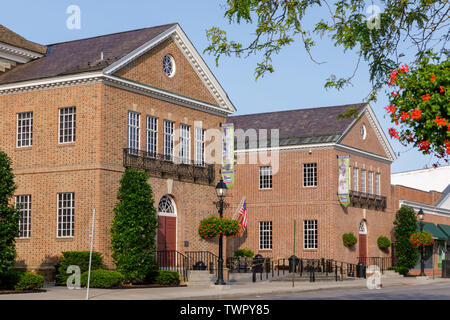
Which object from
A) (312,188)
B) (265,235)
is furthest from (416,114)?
(265,235)

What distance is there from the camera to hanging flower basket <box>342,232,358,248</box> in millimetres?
47500

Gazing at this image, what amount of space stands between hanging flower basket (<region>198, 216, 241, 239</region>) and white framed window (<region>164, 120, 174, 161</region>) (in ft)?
11.8

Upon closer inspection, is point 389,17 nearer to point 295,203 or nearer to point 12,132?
point 12,132

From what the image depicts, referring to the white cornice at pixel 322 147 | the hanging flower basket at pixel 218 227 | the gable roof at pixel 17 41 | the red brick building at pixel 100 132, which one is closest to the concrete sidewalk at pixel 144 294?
the hanging flower basket at pixel 218 227

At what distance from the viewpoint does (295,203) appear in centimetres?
4869

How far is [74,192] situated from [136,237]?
3.62 meters

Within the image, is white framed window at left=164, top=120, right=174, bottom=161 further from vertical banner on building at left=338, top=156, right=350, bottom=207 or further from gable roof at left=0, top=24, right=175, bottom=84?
vertical banner on building at left=338, top=156, right=350, bottom=207

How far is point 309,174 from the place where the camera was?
159 ft

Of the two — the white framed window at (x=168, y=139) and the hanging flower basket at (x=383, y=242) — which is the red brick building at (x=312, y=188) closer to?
the hanging flower basket at (x=383, y=242)

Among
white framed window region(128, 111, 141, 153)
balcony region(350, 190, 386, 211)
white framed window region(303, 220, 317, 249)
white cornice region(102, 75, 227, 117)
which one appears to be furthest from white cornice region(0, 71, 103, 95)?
balcony region(350, 190, 386, 211)

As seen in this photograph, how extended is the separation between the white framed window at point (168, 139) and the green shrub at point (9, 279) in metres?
11.0

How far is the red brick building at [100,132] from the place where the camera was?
31266mm

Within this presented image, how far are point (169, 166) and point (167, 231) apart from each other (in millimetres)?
3140

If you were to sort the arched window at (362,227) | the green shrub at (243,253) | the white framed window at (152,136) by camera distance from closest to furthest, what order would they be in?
the white framed window at (152,136) < the green shrub at (243,253) < the arched window at (362,227)
